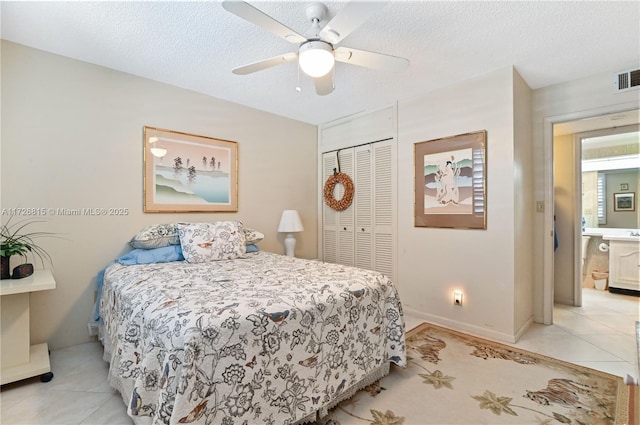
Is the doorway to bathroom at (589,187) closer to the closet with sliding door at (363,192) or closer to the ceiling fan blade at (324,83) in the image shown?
the closet with sliding door at (363,192)

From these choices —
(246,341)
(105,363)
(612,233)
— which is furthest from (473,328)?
(612,233)

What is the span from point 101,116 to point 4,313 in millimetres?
1689

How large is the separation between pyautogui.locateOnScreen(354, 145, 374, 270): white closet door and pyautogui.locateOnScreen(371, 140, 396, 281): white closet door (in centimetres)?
6

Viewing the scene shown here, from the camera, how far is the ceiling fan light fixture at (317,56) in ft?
5.72

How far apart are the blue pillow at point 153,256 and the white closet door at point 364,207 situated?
215 cm

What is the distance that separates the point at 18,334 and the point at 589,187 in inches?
275

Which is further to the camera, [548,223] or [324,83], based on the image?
[548,223]

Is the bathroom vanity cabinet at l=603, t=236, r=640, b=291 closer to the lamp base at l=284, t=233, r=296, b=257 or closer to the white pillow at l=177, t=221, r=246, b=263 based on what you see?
→ the lamp base at l=284, t=233, r=296, b=257

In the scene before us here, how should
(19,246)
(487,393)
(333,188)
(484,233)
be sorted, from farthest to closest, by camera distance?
(333,188) < (484,233) < (19,246) < (487,393)

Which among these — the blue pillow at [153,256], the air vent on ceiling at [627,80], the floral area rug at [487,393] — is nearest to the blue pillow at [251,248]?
the blue pillow at [153,256]

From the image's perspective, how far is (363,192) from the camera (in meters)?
3.84

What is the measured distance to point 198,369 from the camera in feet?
3.83

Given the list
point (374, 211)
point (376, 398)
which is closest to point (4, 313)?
point (376, 398)

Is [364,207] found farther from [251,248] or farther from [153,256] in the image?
[153,256]
